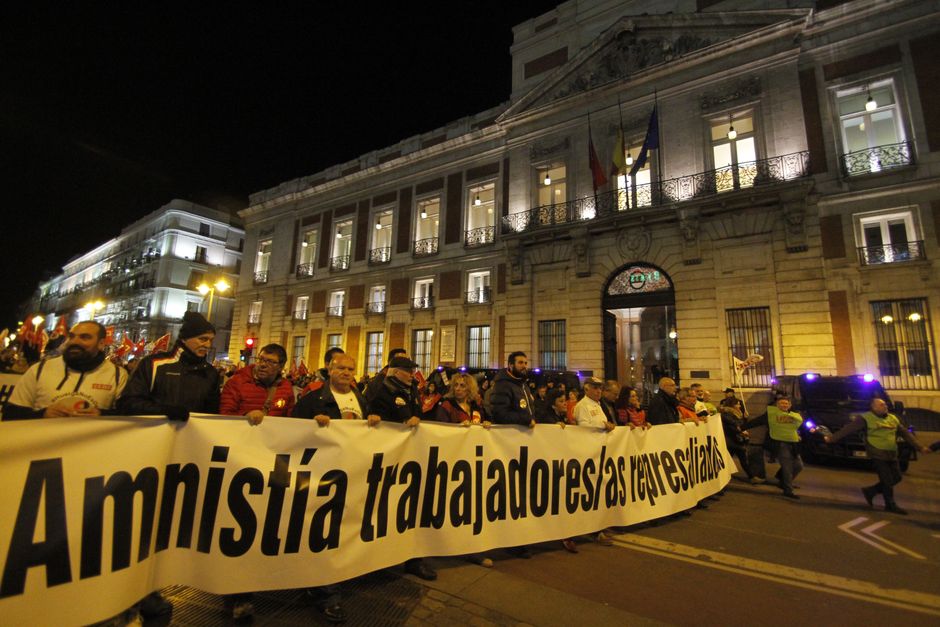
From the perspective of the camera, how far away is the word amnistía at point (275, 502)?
7.79 ft

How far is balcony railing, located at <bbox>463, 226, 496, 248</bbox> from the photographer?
2075 centimetres

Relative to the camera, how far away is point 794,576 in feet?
13.6

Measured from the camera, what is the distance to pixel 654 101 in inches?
665

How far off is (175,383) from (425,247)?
19.8 meters

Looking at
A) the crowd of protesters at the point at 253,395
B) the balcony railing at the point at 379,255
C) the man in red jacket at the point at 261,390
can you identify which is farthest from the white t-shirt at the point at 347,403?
the balcony railing at the point at 379,255

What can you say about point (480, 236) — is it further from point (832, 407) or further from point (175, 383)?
point (175, 383)

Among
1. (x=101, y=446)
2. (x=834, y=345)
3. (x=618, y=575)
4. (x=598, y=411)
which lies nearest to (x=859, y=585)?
(x=618, y=575)

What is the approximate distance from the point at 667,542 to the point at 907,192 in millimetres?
14773

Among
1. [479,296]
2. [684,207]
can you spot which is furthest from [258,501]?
[479,296]

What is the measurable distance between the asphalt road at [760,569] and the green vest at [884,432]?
0.97m

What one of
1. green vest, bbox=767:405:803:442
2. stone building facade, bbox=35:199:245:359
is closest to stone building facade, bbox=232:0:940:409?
green vest, bbox=767:405:803:442

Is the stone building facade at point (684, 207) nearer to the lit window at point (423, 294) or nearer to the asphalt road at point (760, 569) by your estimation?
the lit window at point (423, 294)

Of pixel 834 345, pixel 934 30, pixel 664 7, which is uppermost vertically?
pixel 664 7

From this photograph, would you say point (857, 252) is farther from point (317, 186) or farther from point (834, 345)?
point (317, 186)
